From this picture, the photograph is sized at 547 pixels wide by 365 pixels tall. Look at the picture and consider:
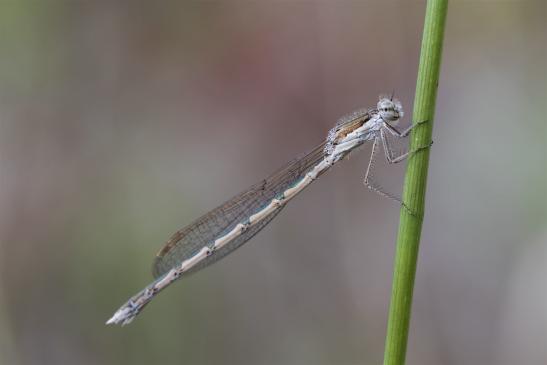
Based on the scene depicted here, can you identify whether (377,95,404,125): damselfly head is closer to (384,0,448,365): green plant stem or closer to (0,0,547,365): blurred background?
(384,0,448,365): green plant stem

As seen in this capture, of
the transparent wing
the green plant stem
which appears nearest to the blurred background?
the transparent wing

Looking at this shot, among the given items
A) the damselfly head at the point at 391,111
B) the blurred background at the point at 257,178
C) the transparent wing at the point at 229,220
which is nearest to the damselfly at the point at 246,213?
the transparent wing at the point at 229,220

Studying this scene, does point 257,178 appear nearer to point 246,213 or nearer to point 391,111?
point 246,213

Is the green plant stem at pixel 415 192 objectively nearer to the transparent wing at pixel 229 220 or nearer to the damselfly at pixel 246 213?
the damselfly at pixel 246 213

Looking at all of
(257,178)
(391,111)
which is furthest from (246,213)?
(257,178)

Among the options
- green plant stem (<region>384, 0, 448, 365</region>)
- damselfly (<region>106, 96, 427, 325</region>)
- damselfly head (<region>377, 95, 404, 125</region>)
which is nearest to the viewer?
green plant stem (<region>384, 0, 448, 365</region>)

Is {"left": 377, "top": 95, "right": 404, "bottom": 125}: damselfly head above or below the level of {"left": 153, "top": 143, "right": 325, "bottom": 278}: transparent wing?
below

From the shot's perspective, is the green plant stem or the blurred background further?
the blurred background

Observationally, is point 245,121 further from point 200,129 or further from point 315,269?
point 315,269
